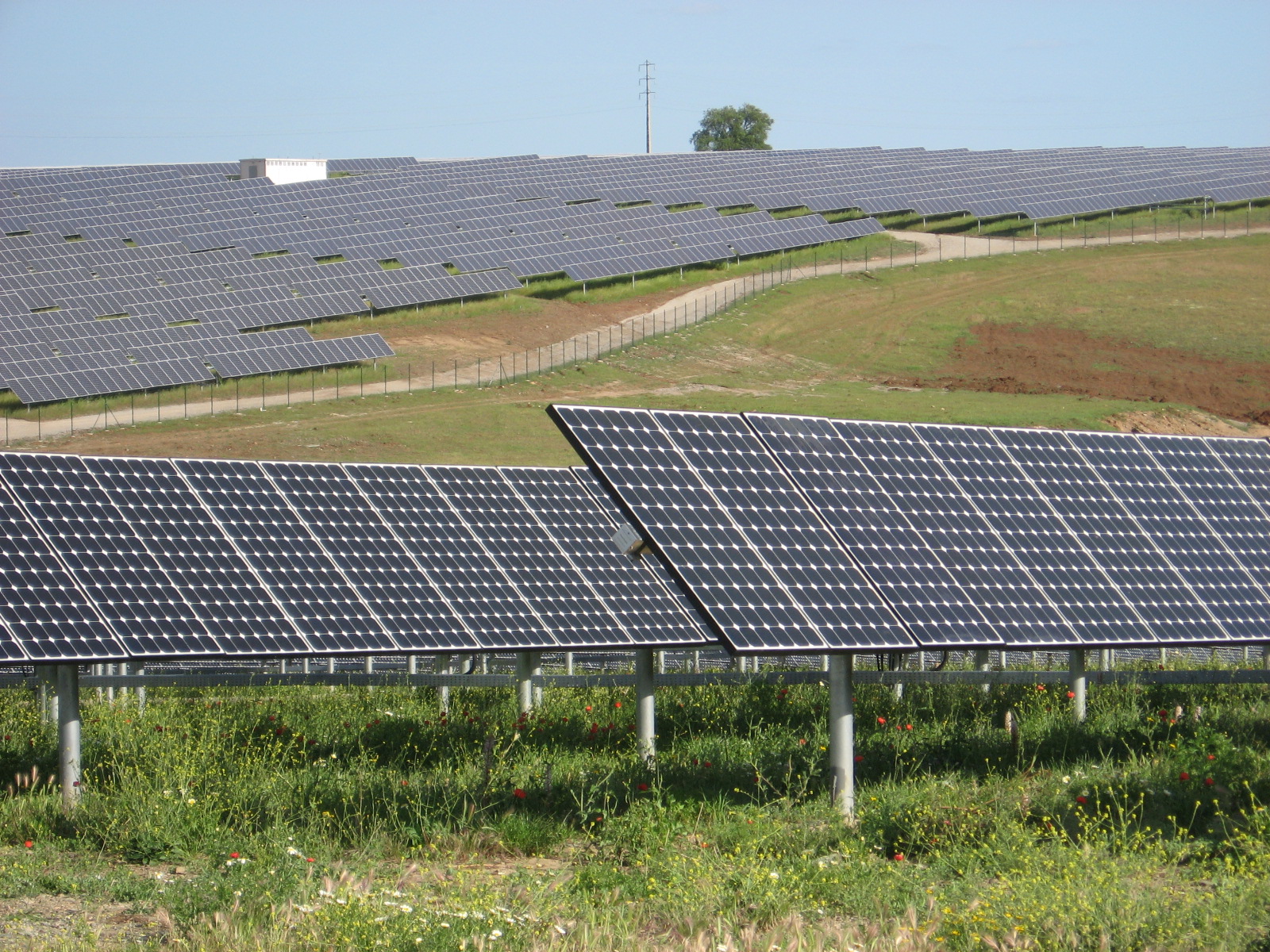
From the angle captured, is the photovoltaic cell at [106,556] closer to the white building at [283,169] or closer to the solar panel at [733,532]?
the solar panel at [733,532]

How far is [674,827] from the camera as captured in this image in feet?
43.8

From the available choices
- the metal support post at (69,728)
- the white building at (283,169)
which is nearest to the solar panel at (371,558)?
the metal support post at (69,728)

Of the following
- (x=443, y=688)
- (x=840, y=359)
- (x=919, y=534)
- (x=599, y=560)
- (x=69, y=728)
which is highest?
(x=840, y=359)

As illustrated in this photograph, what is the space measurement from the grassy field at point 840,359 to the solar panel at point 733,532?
1186 inches

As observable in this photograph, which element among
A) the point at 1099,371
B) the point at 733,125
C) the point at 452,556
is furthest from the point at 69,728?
the point at 733,125

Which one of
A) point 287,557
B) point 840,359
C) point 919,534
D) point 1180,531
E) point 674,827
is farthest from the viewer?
point 840,359

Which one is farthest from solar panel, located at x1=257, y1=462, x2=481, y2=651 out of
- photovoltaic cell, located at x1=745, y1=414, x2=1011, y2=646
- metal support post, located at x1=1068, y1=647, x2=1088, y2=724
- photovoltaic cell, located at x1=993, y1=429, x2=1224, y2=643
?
metal support post, located at x1=1068, y1=647, x2=1088, y2=724

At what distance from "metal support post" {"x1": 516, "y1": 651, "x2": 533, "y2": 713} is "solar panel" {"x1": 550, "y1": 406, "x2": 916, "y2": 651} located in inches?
239

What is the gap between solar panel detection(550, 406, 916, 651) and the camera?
13.5m

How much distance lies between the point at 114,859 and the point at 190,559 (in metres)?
5.10

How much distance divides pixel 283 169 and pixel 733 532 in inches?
3882

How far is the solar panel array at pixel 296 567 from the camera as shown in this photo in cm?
1638

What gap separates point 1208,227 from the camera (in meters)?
86.4

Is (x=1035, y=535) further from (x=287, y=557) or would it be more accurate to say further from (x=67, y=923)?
(x=67, y=923)
